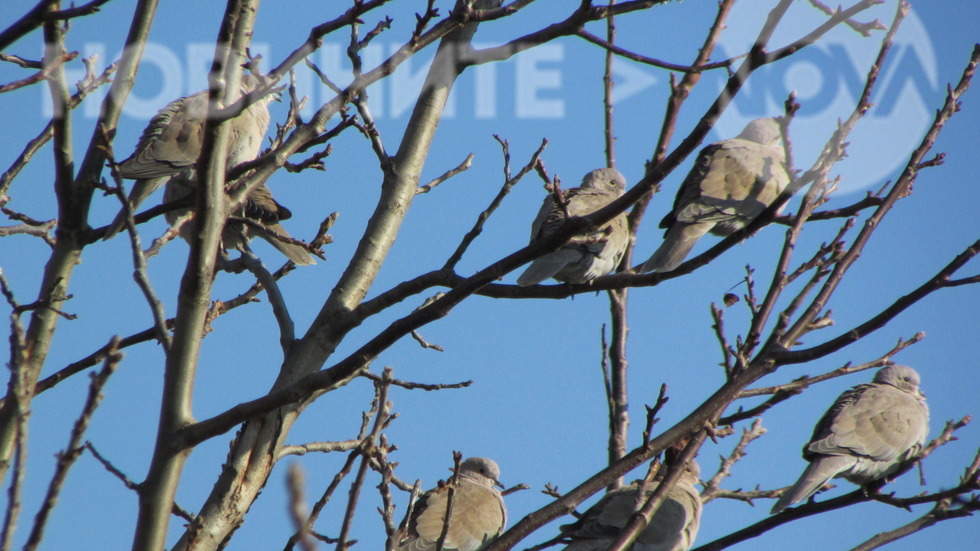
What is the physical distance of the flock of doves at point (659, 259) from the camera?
4930 mm

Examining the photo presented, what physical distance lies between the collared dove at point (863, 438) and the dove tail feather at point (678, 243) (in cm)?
135

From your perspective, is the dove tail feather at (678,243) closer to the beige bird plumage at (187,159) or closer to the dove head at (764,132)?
the dove head at (764,132)

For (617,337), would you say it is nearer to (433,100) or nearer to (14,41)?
(433,100)

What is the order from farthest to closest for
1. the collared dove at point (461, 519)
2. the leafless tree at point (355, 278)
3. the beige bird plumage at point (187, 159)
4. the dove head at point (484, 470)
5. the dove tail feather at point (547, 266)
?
1. the dove head at point (484, 470)
2. the beige bird plumage at point (187, 159)
3. the collared dove at point (461, 519)
4. the dove tail feather at point (547, 266)
5. the leafless tree at point (355, 278)

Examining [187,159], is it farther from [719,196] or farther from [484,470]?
[719,196]

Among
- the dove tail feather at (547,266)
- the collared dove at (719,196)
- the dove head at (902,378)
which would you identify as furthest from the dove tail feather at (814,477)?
the dove tail feather at (547,266)

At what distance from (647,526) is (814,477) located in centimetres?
102

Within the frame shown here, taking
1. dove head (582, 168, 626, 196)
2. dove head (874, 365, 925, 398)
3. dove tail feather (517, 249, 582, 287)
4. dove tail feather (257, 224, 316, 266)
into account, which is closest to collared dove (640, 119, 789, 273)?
dove head (582, 168, 626, 196)

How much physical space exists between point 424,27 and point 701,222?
2.68m

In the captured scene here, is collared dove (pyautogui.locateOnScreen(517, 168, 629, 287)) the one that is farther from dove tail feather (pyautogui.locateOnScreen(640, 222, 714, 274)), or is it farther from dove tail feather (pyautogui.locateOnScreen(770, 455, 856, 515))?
dove tail feather (pyautogui.locateOnScreen(770, 455, 856, 515))

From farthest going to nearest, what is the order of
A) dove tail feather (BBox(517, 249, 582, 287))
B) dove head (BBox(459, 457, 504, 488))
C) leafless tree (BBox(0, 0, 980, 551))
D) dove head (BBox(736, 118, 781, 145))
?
1. dove head (BBox(459, 457, 504, 488))
2. dove head (BBox(736, 118, 781, 145))
3. dove tail feather (BBox(517, 249, 582, 287))
4. leafless tree (BBox(0, 0, 980, 551))

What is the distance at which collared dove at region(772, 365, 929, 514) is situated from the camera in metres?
5.36

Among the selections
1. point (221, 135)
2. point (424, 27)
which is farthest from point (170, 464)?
point (424, 27)

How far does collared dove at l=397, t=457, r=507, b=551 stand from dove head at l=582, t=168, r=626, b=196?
1.74 metres
